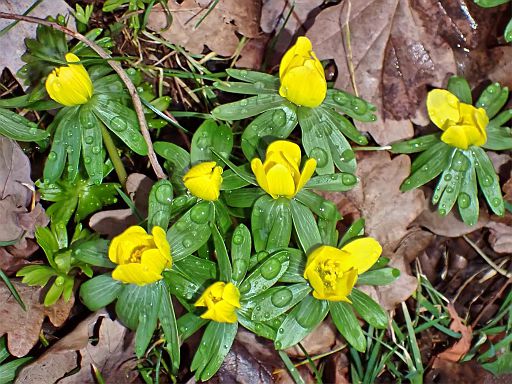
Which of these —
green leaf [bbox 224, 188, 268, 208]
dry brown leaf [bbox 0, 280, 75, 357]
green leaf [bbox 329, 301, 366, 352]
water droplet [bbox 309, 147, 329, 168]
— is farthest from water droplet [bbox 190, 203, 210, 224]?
dry brown leaf [bbox 0, 280, 75, 357]

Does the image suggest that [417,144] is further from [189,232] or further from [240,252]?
[189,232]

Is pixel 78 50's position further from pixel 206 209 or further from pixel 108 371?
pixel 108 371

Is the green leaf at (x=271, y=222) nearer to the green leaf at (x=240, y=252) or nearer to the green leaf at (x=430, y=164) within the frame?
the green leaf at (x=240, y=252)

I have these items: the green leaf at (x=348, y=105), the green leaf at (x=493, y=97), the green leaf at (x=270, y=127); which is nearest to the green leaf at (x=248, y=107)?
the green leaf at (x=270, y=127)

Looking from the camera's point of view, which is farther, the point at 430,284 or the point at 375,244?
the point at 430,284

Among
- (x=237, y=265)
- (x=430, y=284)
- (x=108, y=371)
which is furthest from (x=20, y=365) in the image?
(x=430, y=284)

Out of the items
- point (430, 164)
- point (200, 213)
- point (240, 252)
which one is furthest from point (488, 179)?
point (200, 213)
